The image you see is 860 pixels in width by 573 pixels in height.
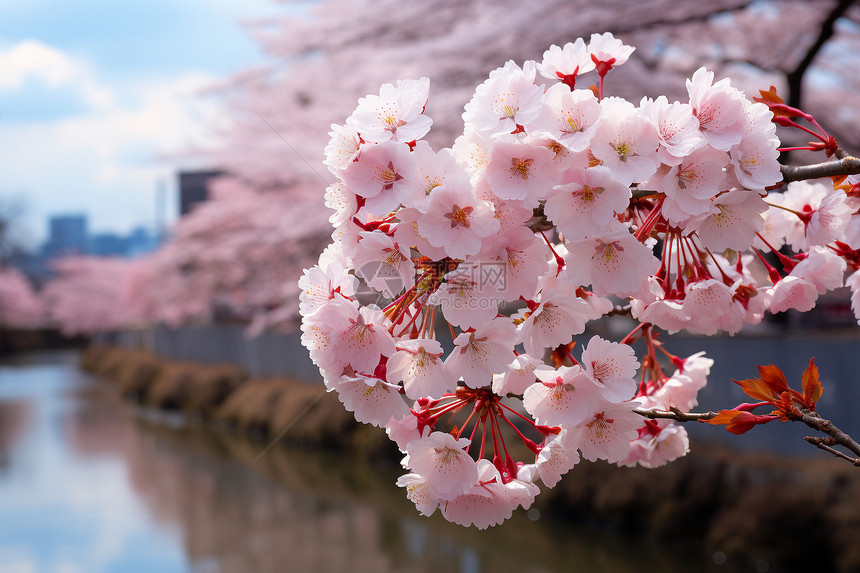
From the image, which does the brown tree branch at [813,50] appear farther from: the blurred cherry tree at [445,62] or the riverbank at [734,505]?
the riverbank at [734,505]

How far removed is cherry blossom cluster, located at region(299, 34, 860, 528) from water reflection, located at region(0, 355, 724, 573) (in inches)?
100.0

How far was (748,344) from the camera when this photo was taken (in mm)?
3814

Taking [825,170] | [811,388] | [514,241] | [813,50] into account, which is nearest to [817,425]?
[811,388]

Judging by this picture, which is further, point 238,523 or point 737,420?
point 238,523

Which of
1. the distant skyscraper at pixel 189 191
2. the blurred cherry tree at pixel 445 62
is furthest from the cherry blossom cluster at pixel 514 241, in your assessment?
the distant skyscraper at pixel 189 191

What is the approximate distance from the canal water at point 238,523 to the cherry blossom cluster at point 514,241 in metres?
3.17

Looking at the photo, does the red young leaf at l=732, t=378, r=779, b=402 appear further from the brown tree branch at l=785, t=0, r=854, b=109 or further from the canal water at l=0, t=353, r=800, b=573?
the brown tree branch at l=785, t=0, r=854, b=109

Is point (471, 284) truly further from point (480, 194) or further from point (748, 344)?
point (748, 344)

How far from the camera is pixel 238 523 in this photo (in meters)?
4.75

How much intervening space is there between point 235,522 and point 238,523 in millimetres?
42

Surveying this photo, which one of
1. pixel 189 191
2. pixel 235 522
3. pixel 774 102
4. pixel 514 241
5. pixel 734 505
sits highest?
pixel 774 102

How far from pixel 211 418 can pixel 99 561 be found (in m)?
3.88

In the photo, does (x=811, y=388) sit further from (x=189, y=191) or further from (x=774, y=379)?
(x=189, y=191)

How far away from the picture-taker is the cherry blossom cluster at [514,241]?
1.89 ft
